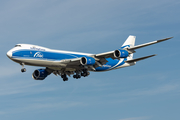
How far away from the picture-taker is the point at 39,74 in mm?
60844

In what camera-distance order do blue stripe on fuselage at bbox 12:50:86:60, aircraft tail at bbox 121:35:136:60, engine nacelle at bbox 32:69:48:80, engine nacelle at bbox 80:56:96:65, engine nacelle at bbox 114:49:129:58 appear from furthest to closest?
aircraft tail at bbox 121:35:136:60 → engine nacelle at bbox 32:69:48:80 → engine nacelle at bbox 80:56:96:65 → engine nacelle at bbox 114:49:129:58 → blue stripe on fuselage at bbox 12:50:86:60

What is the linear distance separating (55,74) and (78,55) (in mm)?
7728

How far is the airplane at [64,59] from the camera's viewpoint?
167ft

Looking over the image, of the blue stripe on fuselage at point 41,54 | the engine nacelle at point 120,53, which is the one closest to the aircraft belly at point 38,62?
the blue stripe on fuselage at point 41,54

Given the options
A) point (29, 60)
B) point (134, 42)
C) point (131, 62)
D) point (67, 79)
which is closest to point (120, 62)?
point (131, 62)

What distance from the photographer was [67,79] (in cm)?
6322

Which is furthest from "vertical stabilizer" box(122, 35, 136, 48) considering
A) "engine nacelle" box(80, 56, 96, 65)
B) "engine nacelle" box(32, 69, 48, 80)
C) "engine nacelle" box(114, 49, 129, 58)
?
"engine nacelle" box(32, 69, 48, 80)

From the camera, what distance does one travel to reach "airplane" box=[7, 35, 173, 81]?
167ft

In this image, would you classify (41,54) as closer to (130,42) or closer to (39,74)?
(39,74)

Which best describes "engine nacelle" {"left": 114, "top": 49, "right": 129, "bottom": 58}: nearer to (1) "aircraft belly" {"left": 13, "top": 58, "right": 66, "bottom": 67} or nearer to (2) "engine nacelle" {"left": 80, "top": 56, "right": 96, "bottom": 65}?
(2) "engine nacelle" {"left": 80, "top": 56, "right": 96, "bottom": 65}

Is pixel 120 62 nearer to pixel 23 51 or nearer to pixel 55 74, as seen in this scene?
pixel 55 74

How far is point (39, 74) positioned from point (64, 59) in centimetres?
842

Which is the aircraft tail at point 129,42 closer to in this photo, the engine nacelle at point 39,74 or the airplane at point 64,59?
the airplane at point 64,59

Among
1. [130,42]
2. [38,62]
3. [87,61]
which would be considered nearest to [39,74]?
[38,62]
